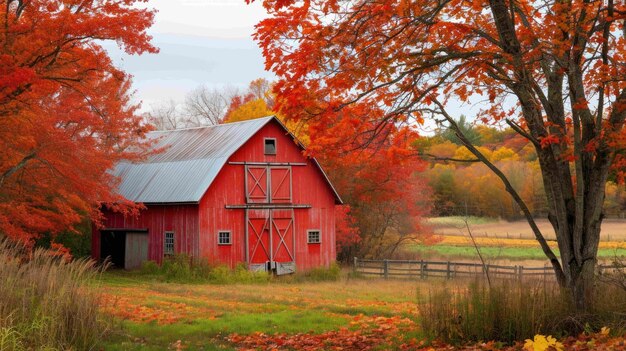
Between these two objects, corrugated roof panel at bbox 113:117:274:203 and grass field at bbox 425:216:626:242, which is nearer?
corrugated roof panel at bbox 113:117:274:203

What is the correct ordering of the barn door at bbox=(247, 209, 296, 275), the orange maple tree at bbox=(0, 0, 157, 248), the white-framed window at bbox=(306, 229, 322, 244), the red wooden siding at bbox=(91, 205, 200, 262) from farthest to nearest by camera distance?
the white-framed window at bbox=(306, 229, 322, 244), the barn door at bbox=(247, 209, 296, 275), the red wooden siding at bbox=(91, 205, 200, 262), the orange maple tree at bbox=(0, 0, 157, 248)

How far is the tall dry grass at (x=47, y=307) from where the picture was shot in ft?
33.7

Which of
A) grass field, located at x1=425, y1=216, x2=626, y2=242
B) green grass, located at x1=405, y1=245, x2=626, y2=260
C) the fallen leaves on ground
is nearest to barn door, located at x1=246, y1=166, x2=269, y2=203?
green grass, located at x1=405, y1=245, x2=626, y2=260

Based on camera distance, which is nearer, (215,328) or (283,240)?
(215,328)

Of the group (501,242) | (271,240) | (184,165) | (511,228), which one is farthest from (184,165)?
(511,228)

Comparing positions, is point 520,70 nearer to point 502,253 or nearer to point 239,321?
point 239,321

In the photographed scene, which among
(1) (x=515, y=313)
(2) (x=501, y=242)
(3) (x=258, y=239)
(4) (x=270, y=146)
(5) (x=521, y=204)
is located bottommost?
(1) (x=515, y=313)

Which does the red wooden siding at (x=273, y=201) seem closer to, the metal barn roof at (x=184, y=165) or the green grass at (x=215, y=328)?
the metal barn roof at (x=184, y=165)

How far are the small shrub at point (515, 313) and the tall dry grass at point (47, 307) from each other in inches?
189

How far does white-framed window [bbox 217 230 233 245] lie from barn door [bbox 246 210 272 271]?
0.91 metres

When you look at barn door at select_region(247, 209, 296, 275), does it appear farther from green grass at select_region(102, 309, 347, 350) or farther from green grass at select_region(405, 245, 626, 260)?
green grass at select_region(102, 309, 347, 350)

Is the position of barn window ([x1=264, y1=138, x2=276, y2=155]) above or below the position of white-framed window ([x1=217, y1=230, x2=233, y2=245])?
above

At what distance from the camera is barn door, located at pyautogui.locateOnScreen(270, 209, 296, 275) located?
33.3 m

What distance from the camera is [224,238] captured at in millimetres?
32188
